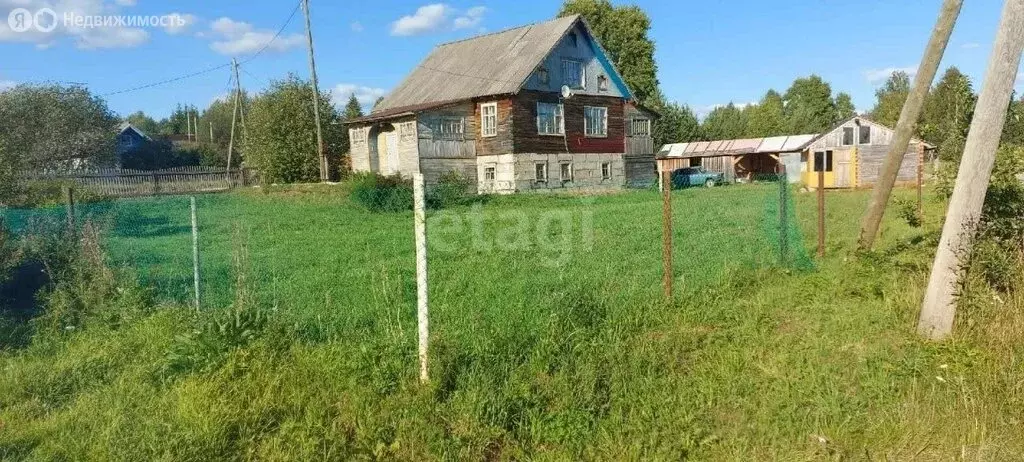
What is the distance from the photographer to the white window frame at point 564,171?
3081 cm

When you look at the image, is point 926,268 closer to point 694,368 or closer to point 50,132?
point 694,368

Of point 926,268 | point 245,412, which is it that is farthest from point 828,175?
point 245,412

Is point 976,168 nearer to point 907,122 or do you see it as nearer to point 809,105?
point 907,122

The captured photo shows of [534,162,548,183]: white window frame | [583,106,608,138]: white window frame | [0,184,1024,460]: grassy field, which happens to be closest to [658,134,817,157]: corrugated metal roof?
[583,106,608,138]: white window frame

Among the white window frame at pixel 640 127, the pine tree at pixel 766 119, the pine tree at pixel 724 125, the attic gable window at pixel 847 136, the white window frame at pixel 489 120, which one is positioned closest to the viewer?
the white window frame at pixel 489 120

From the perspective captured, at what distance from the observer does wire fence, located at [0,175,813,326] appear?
21.6 feet

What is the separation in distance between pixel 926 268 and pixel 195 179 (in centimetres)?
3267

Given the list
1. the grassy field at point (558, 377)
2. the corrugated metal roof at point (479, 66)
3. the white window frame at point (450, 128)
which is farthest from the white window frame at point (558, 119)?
the grassy field at point (558, 377)

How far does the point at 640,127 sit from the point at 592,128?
12.5 ft

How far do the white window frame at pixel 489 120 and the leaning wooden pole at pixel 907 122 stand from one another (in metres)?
21.6

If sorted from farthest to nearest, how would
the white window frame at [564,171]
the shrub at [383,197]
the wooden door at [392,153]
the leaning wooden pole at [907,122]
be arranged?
the white window frame at [564,171], the wooden door at [392,153], the shrub at [383,197], the leaning wooden pole at [907,122]

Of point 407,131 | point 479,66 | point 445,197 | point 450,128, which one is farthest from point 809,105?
point 445,197

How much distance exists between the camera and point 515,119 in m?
28.8

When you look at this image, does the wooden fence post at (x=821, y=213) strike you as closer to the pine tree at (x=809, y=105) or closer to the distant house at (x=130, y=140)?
the distant house at (x=130, y=140)
